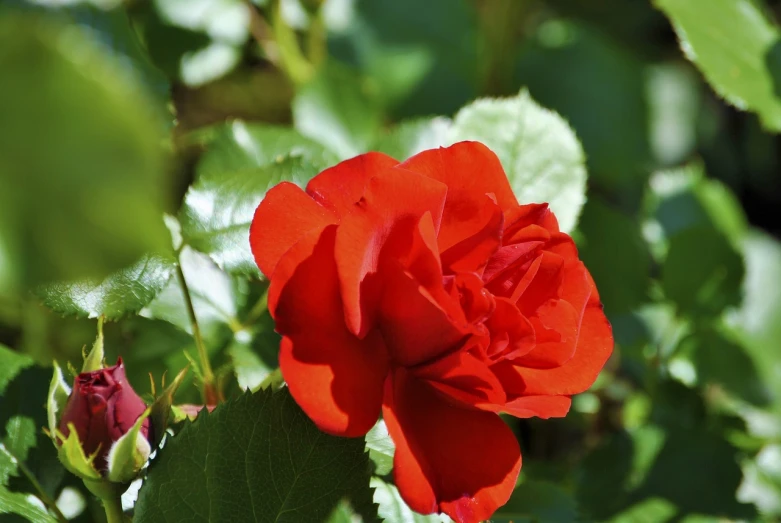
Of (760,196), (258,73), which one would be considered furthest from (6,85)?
(760,196)

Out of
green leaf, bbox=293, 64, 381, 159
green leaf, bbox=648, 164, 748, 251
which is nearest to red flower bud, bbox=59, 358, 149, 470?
green leaf, bbox=293, 64, 381, 159

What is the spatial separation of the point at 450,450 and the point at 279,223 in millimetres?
185

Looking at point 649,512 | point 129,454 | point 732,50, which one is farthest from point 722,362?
point 129,454

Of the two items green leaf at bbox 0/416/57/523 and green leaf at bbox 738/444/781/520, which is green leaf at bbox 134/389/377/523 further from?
green leaf at bbox 738/444/781/520

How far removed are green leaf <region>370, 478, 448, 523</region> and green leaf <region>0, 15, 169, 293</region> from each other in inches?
19.8

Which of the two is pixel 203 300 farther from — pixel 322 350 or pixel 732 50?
pixel 732 50

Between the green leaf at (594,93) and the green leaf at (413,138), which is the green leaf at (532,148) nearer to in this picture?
the green leaf at (413,138)

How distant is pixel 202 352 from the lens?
66 centimetres

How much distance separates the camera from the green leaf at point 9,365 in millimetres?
668

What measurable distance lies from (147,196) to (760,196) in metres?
1.96

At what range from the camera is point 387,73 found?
1422 millimetres

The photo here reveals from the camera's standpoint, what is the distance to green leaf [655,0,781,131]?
890mm

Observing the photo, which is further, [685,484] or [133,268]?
[685,484]

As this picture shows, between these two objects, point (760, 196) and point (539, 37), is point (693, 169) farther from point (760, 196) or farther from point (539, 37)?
point (760, 196)
